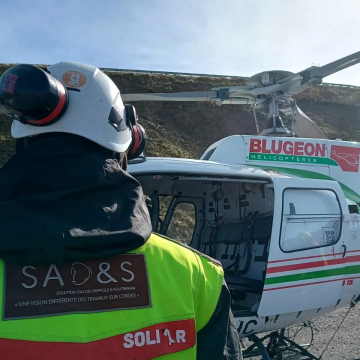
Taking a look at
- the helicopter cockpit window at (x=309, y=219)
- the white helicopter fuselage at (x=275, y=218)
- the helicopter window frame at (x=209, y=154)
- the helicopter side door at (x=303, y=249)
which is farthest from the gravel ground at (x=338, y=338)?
the helicopter window frame at (x=209, y=154)

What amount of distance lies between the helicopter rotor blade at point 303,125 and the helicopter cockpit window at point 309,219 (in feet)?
6.83

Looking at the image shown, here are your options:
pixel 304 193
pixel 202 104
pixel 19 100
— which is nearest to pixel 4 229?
pixel 19 100

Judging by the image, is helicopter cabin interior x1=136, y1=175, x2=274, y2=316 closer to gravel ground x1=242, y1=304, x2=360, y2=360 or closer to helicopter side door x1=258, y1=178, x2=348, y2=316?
helicopter side door x1=258, y1=178, x2=348, y2=316

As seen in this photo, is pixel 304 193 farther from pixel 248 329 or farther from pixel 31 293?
pixel 31 293

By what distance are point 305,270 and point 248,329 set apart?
861 mm

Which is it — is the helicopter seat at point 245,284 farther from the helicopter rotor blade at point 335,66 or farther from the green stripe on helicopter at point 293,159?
the helicopter rotor blade at point 335,66

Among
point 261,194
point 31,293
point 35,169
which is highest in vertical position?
point 35,169

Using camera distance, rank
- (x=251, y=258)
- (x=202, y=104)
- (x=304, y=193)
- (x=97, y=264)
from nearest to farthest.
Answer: (x=97, y=264), (x=304, y=193), (x=251, y=258), (x=202, y=104)

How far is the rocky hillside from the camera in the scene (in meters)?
18.2

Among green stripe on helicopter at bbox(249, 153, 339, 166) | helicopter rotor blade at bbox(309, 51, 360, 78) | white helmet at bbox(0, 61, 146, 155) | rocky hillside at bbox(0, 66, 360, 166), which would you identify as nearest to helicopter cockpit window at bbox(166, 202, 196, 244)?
green stripe on helicopter at bbox(249, 153, 339, 166)

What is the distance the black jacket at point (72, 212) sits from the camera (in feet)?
3.59

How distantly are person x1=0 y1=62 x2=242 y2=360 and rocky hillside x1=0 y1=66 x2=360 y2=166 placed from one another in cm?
1511

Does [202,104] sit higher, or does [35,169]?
[202,104]

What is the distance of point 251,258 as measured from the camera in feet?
17.6
